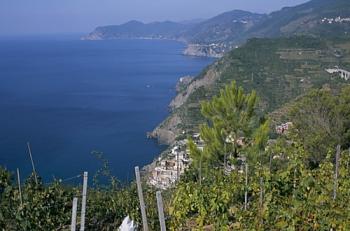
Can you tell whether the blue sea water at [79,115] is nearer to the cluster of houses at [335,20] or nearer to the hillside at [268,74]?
the hillside at [268,74]

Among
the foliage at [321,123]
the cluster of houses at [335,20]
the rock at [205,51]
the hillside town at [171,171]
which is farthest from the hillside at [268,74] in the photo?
the rock at [205,51]

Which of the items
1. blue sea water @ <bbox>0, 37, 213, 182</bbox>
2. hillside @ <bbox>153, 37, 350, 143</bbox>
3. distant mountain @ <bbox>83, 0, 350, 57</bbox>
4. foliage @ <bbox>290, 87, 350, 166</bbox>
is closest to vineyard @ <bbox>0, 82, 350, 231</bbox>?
foliage @ <bbox>290, 87, 350, 166</bbox>

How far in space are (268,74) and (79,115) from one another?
21.2m

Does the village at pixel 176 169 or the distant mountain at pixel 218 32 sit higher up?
the distant mountain at pixel 218 32

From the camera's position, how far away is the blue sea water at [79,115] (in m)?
28.6

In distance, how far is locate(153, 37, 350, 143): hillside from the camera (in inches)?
1529

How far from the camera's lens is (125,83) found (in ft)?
198

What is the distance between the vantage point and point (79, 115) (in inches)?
1581

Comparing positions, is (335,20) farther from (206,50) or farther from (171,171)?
(171,171)

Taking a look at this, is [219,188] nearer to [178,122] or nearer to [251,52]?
[178,122]

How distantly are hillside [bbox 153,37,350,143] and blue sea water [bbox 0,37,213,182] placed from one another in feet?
8.74

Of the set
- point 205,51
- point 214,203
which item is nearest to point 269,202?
point 214,203

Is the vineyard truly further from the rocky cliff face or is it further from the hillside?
the rocky cliff face

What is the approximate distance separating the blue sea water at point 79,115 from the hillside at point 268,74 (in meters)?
2.66
